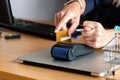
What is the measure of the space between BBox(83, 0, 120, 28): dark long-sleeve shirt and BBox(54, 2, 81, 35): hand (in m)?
0.23

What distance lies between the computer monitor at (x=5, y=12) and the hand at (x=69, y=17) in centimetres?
21

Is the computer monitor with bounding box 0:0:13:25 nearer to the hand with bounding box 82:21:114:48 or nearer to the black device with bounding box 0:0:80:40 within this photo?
the black device with bounding box 0:0:80:40

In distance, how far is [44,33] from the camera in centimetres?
146

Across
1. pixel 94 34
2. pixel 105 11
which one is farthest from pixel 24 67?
pixel 105 11

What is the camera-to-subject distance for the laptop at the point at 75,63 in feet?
3.03

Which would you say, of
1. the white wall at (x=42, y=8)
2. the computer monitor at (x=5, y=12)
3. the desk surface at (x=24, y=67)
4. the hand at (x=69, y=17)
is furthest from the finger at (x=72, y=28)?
the white wall at (x=42, y=8)

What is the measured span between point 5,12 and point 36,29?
25 centimetres

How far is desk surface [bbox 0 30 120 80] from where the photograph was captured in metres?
0.93

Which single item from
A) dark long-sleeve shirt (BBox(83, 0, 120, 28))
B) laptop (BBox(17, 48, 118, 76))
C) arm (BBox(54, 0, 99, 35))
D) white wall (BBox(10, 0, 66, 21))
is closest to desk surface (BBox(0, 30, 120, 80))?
laptop (BBox(17, 48, 118, 76))

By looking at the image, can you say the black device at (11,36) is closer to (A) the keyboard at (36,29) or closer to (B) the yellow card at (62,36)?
(A) the keyboard at (36,29)

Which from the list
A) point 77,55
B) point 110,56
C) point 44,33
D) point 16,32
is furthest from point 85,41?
point 16,32

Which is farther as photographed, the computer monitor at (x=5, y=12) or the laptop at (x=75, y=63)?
the computer monitor at (x=5, y=12)

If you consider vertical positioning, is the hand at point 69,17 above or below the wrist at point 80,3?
below

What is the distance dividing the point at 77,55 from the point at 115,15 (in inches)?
30.9
